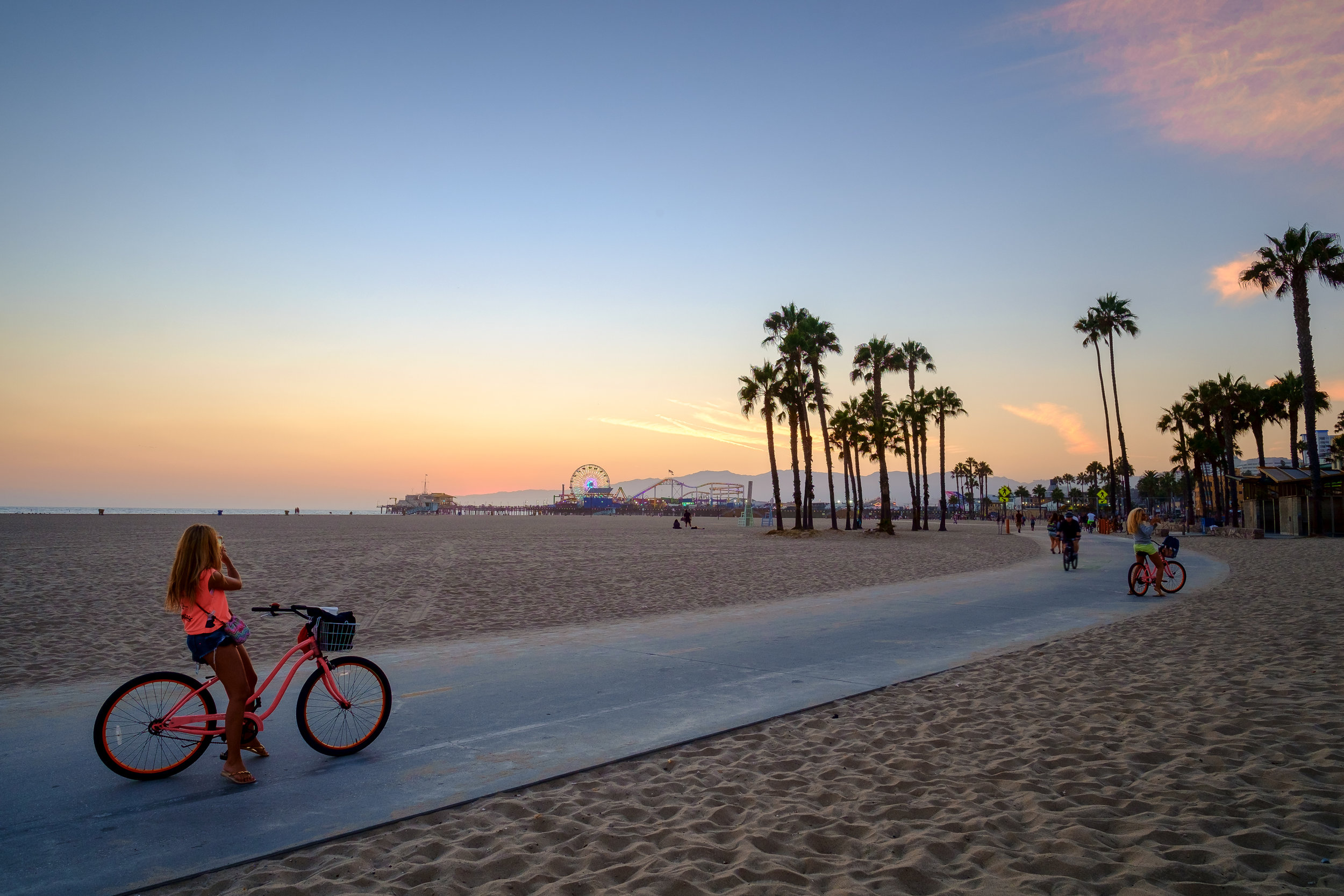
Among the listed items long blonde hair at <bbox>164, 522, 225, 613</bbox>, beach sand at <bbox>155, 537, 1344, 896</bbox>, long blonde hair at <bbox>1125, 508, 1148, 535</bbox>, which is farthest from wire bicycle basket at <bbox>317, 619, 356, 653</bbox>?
long blonde hair at <bbox>1125, 508, 1148, 535</bbox>

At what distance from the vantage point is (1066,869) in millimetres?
3740

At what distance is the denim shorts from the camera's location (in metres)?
4.87

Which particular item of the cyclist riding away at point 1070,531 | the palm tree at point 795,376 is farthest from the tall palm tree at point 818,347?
the cyclist riding away at point 1070,531

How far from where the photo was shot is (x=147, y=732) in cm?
507

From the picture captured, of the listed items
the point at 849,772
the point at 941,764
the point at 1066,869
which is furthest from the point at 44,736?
the point at 1066,869

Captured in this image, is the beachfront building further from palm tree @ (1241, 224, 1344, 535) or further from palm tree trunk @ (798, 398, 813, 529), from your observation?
palm tree trunk @ (798, 398, 813, 529)

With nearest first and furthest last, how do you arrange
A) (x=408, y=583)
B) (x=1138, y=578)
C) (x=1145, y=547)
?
(x=1145, y=547)
(x=1138, y=578)
(x=408, y=583)

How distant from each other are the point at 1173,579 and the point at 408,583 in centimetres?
1652

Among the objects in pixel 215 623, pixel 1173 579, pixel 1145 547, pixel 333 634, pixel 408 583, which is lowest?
pixel 1173 579

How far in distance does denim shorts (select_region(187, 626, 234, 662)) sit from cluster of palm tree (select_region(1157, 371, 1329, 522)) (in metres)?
53.6

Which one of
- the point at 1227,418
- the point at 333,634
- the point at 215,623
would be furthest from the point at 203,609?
the point at 1227,418

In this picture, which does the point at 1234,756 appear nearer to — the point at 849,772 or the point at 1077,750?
the point at 1077,750

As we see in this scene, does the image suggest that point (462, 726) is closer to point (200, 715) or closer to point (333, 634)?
point (333, 634)

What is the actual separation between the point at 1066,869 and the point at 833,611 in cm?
942
